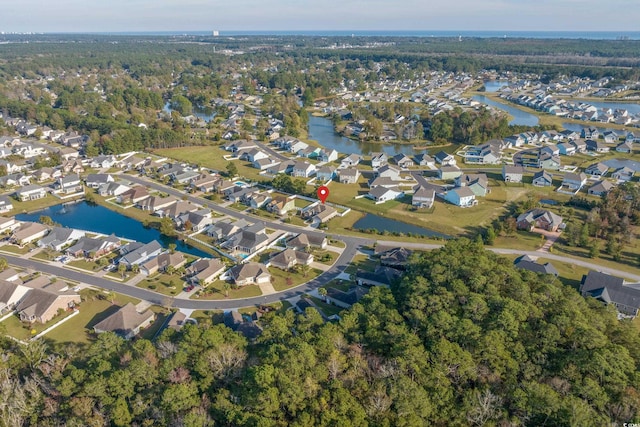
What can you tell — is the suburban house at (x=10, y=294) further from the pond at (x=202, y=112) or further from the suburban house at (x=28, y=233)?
the pond at (x=202, y=112)

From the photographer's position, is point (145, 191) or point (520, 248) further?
point (145, 191)

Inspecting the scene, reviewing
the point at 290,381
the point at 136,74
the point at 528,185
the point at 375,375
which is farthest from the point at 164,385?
the point at 136,74

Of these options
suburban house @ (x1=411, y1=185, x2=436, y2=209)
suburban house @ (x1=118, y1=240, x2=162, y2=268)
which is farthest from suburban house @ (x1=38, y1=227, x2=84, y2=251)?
suburban house @ (x1=411, y1=185, x2=436, y2=209)

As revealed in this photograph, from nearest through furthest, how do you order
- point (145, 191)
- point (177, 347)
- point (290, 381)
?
point (290, 381), point (177, 347), point (145, 191)

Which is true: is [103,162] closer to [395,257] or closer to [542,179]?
[395,257]

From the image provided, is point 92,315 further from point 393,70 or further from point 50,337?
point 393,70

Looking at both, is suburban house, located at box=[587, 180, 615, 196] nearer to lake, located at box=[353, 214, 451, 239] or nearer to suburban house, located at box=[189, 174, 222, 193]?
lake, located at box=[353, 214, 451, 239]
